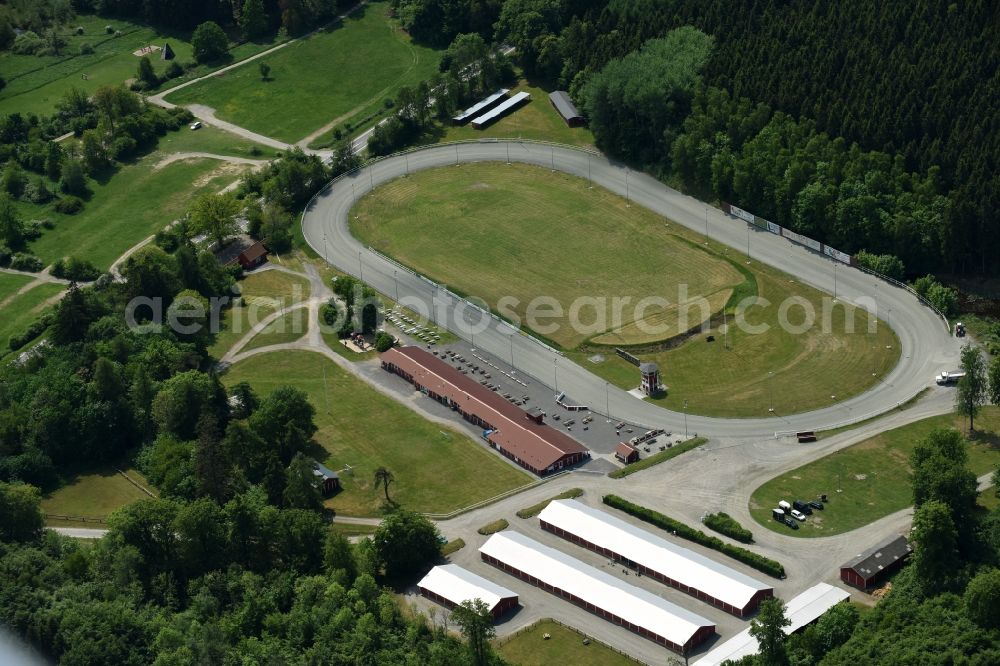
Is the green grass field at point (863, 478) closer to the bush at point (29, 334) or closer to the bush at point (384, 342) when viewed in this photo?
the bush at point (384, 342)

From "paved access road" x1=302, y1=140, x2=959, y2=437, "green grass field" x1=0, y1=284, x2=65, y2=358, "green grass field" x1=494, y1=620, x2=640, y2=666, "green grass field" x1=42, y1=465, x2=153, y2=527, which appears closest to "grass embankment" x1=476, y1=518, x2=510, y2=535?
"green grass field" x1=494, y1=620, x2=640, y2=666

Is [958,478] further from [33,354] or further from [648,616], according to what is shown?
[33,354]

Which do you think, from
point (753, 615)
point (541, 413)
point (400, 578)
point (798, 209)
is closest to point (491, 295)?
point (541, 413)

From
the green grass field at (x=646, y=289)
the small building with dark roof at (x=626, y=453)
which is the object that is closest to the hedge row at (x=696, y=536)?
the small building with dark roof at (x=626, y=453)

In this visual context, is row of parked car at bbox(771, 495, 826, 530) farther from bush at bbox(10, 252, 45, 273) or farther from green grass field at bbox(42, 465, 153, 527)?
bush at bbox(10, 252, 45, 273)

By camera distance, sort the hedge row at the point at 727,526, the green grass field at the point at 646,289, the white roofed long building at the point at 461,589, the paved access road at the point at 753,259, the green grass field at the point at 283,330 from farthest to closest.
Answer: the green grass field at the point at 283,330 → the green grass field at the point at 646,289 → the paved access road at the point at 753,259 → the hedge row at the point at 727,526 → the white roofed long building at the point at 461,589

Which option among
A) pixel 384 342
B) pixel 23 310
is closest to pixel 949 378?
pixel 384 342

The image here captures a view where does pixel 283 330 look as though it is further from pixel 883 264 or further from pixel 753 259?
pixel 883 264
